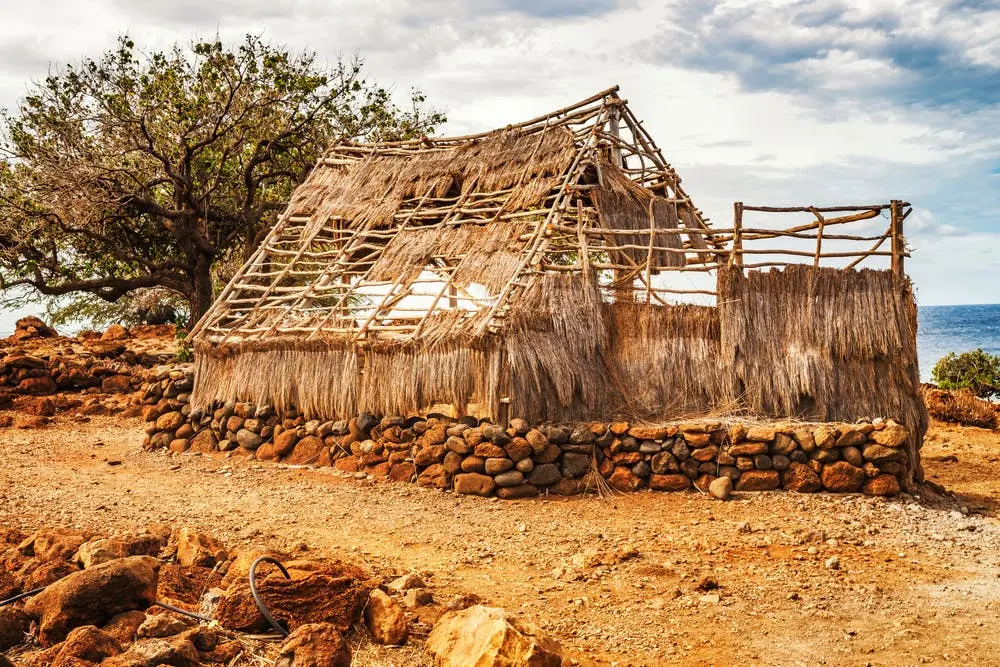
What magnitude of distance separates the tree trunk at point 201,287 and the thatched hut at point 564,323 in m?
6.40

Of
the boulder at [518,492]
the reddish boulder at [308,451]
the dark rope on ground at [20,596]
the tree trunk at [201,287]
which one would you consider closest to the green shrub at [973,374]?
the boulder at [518,492]

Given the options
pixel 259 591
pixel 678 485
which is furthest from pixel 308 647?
pixel 678 485

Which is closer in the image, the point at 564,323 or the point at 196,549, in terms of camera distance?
the point at 196,549

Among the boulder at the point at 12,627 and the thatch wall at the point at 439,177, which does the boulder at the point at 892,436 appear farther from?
the boulder at the point at 12,627

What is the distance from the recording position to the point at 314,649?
401cm

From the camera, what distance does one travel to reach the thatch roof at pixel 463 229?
9.50 meters

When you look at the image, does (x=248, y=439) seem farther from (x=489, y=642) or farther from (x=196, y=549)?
(x=489, y=642)

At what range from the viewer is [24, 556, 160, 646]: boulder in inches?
170

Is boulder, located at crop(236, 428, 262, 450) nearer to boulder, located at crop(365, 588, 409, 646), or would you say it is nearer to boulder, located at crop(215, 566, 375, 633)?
boulder, located at crop(215, 566, 375, 633)

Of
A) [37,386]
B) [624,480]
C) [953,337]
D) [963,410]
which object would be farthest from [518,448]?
[953,337]

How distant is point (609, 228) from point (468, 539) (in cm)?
474

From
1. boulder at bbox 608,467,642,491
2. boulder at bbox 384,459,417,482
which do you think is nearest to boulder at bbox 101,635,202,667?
boulder at bbox 384,459,417,482

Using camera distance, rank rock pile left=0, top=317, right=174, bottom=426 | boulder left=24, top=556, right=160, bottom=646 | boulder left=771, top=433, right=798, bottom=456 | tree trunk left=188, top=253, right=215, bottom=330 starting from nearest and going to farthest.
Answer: boulder left=24, top=556, right=160, bottom=646 → boulder left=771, top=433, right=798, bottom=456 → rock pile left=0, top=317, right=174, bottom=426 → tree trunk left=188, top=253, right=215, bottom=330

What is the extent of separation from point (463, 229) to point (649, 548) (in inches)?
215
